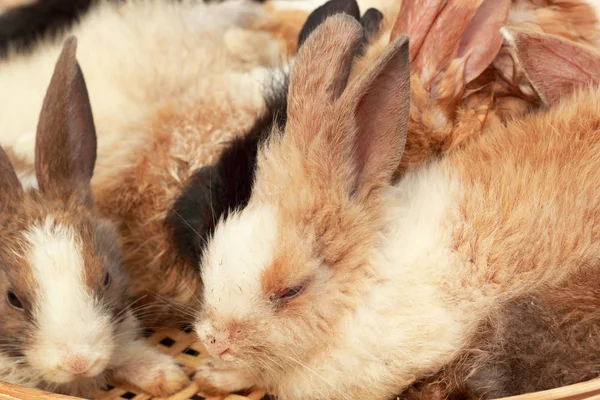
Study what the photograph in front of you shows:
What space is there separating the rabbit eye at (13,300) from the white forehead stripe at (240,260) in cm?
52

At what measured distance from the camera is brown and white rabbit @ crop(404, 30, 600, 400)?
1.46 m

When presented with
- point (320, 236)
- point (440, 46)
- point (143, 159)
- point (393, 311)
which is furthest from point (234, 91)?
point (393, 311)

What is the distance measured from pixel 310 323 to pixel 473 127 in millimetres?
712

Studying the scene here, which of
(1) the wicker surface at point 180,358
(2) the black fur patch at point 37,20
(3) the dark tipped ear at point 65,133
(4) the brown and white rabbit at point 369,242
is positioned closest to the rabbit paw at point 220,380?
(1) the wicker surface at point 180,358

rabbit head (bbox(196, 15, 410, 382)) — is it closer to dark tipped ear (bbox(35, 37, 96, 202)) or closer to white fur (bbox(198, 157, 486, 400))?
white fur (bbox(198, 157, 486, 400))

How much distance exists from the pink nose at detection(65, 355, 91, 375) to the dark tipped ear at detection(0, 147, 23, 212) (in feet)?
1.62

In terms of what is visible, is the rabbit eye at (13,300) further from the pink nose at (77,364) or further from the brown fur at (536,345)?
the brown fur at (536,345)

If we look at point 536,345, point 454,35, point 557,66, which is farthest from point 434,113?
point 536,345

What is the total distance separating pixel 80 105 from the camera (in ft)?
6.80

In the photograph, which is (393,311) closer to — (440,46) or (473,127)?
(473,127)

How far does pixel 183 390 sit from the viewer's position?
196cm

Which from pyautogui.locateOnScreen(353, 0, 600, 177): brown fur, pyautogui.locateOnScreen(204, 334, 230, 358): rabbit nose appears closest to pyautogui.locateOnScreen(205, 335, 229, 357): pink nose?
pyautogui.locateOnScreen(204, 334, 230, 358): rabbit nose

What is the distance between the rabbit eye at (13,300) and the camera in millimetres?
1809

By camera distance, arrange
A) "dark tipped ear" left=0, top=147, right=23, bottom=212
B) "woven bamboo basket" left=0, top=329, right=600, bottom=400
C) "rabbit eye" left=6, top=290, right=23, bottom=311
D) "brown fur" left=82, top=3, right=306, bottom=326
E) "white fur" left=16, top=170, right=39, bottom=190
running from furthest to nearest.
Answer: "brown fur" left=82, top=3, right=306, bottom=326 < "white fur" left=16, top=170, right=39, bottom=190 < "dark tipped ear" left=0, top=147, right=23, bottom=212 < "rabbit eye" left=6, top=290, right=23, bottom=311 < "woven bamboo basket" left=0, top=329, right=600, bottom=400
